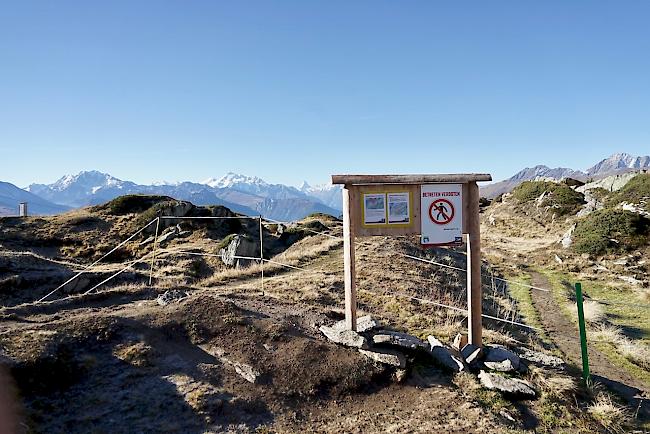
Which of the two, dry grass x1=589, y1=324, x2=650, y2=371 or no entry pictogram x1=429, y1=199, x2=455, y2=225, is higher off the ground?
no entry pictogram x1=429, y1=199, x2=455, y2=225

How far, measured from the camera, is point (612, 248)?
2178 centimetres

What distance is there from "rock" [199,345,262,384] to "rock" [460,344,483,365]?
3.86 metres

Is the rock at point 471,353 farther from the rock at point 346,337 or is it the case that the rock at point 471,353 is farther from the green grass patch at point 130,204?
the green grass patch at point 130,204

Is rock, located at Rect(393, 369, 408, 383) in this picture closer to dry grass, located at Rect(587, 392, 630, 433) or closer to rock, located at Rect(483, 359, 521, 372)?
rock, located at Rect(483, 359, 521, 372)

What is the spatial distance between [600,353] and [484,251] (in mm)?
16857

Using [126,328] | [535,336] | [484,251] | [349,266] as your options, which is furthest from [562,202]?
[126,328]

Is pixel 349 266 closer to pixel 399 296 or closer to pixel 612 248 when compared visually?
pixel 399 296

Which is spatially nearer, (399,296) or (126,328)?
(126,328)

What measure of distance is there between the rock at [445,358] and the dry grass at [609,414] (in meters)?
2.02

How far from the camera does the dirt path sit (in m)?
7.52

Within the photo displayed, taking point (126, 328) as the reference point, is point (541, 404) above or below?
below

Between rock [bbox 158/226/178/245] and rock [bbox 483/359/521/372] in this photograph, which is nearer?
rock [bbox 483/359/521/372]

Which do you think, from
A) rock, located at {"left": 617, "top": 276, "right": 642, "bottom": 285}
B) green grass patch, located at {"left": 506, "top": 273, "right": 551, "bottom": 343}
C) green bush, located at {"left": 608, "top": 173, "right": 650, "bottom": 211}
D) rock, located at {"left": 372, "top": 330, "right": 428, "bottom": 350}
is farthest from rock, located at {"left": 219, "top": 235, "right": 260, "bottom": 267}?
green bush, located at {"left": 608, "top": 173, "right": 650, "bottom": 211}

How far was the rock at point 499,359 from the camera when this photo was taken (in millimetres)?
7664
